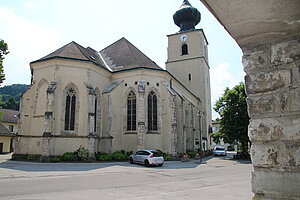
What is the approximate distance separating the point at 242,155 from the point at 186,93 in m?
12.0

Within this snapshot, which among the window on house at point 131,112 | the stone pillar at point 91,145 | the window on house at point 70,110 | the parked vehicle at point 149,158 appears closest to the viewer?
the parked vehicle at point 149,158

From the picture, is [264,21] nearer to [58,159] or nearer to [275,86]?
[275,86]

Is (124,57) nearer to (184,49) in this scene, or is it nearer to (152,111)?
(152,111)

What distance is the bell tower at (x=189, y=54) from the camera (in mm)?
37625

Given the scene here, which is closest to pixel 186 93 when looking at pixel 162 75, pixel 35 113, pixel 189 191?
pixel 162 75

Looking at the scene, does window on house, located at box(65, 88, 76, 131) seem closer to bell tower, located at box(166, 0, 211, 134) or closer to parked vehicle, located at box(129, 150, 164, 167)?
parked vehicle, located at box(129, 150, 164, 167)

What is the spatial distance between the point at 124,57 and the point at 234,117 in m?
15.3

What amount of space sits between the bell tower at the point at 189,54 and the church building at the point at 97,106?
9.17 metres

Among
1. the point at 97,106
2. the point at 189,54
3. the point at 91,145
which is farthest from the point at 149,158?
the point at 189,54

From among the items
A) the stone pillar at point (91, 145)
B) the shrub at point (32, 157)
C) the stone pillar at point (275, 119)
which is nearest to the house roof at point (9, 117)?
the shrub at point (32, 157)

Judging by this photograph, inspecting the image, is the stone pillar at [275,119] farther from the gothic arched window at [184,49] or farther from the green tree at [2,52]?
the gothic arched window at [184,49]

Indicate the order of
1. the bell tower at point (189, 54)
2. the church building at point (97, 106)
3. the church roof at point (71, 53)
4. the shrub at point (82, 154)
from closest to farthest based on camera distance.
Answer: the shrub at point (82, 154) → the church building at point (97, 106) → the church roof at point (71, 53) → the bell tower at point (189, 54)

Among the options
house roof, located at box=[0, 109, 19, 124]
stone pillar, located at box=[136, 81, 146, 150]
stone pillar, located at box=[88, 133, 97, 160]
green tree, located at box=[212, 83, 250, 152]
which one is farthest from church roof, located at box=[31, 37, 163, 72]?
house roof, located at box=[0, 109, 19, 124]

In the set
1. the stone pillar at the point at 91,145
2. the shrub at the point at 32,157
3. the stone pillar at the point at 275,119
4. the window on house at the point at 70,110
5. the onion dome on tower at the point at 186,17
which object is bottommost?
the shrub at the point at 32,157
